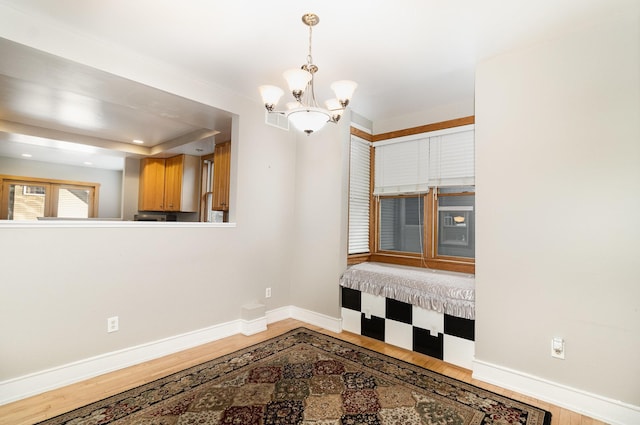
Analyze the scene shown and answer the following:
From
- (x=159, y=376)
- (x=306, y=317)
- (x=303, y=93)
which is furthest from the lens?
(x=306, y=317)

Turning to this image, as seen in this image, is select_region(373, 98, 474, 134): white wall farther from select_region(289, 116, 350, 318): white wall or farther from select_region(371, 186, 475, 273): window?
select_region(371, 186, 475, 273): window

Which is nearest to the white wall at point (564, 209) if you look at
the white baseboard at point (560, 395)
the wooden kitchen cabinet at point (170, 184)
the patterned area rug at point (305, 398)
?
the white baseboard at point (560, 395)

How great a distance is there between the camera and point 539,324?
89.8 inches

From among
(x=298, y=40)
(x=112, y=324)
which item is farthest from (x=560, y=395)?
(x=112, y=324)

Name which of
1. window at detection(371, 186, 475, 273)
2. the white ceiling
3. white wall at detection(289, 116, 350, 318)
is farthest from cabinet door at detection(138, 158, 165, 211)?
window at detection(371, 186, 475, 273)

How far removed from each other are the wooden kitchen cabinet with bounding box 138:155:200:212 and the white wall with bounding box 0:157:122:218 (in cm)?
189

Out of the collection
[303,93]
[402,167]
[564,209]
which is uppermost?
[303,93]

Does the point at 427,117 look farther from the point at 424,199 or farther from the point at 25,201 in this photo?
the point at 25,201

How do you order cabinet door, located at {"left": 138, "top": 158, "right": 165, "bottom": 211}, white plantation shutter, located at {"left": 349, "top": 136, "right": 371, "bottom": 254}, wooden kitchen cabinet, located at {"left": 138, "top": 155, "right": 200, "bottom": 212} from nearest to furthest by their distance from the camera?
white plantation shutter, located at {"left": 349, "top": 136, "right": 371, "bottom": 254}, wooden kitchen cabinet, located at {"left": 138, "top": 155, "right": 200, "bottom": 212}, cabinet door, located at {"left": 138, "top": 158, "right": 165, "bottom": 211}

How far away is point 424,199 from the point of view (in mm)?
3830

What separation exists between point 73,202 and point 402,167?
7.51 meters

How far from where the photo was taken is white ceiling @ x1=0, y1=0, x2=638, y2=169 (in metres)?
2.03

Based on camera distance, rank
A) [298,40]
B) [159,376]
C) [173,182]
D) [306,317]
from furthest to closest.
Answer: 1. [173,182]
2. [306,317]
3. [159,376]
4. [298,40]

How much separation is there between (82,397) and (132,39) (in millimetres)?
2742
